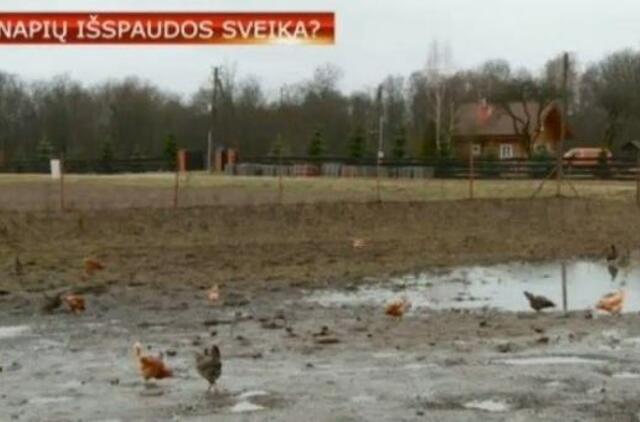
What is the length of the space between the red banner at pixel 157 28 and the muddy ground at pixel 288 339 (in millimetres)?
3861

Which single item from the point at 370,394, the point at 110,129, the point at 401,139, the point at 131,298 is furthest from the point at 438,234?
the point at 110,129

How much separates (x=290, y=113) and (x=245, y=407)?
3390 inches

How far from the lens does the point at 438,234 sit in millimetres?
24219

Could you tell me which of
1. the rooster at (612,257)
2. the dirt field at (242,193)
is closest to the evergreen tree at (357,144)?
the dirt field at (242,193)

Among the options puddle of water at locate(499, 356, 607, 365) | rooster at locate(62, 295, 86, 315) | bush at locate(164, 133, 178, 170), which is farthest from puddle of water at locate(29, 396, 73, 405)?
bush at locate(164, 133, 178, 170)

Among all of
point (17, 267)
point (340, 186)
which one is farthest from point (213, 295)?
point (340, 186)

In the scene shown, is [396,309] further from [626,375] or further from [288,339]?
[626,375]

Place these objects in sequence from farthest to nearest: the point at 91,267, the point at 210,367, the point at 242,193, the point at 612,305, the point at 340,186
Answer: the point at 340,186, the point at 242,193, the point at 91,267, the point at 612,305, the point at 210,367

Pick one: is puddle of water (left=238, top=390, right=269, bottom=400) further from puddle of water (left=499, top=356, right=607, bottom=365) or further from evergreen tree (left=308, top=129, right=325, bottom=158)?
evergreen tree (left=308, top=129, right=325, bottom=158)

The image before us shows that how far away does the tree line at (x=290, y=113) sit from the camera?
85312 millimetres

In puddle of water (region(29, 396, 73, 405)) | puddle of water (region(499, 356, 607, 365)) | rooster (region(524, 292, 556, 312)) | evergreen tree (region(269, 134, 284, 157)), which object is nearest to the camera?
puddle of water (region(29, 396, 73, 405))

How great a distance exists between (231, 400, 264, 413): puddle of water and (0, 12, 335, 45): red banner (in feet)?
43.6

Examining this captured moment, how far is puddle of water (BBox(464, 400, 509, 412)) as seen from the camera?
7918mm

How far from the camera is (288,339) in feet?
36.7
